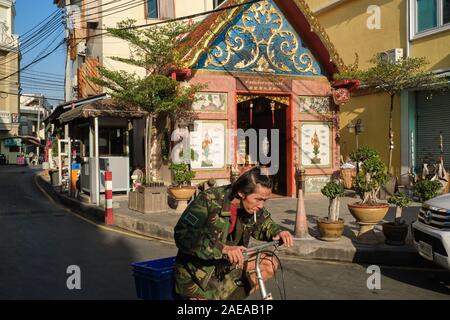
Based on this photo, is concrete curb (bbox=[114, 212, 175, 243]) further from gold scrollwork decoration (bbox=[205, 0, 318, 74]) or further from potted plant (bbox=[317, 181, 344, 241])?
gold scrollwork decoration (bbox=[205, 0, 318, 74])

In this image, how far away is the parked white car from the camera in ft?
18.7

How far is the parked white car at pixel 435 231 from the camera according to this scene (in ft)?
18.7

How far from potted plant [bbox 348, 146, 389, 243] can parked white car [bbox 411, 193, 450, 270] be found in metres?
1.81

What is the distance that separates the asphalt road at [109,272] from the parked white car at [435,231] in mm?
541

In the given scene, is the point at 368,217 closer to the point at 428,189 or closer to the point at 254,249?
the point at 428,189

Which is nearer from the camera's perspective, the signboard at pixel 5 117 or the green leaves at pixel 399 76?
the green leaves at pixel 399 76

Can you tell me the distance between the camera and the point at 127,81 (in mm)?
12539

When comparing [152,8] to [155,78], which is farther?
[152,8]

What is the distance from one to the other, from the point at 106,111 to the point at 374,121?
32.0 ft

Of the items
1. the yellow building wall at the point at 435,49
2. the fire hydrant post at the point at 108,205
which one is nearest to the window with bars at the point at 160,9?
the yellow building wall at the point at 435,49

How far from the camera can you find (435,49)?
14922mm

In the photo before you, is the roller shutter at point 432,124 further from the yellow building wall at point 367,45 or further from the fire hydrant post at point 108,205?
the fire hydrant post at point 108,205

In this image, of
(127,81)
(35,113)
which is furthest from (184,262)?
(35,113)

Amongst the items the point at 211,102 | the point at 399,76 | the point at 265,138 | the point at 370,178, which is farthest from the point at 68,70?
the point at 370,178
